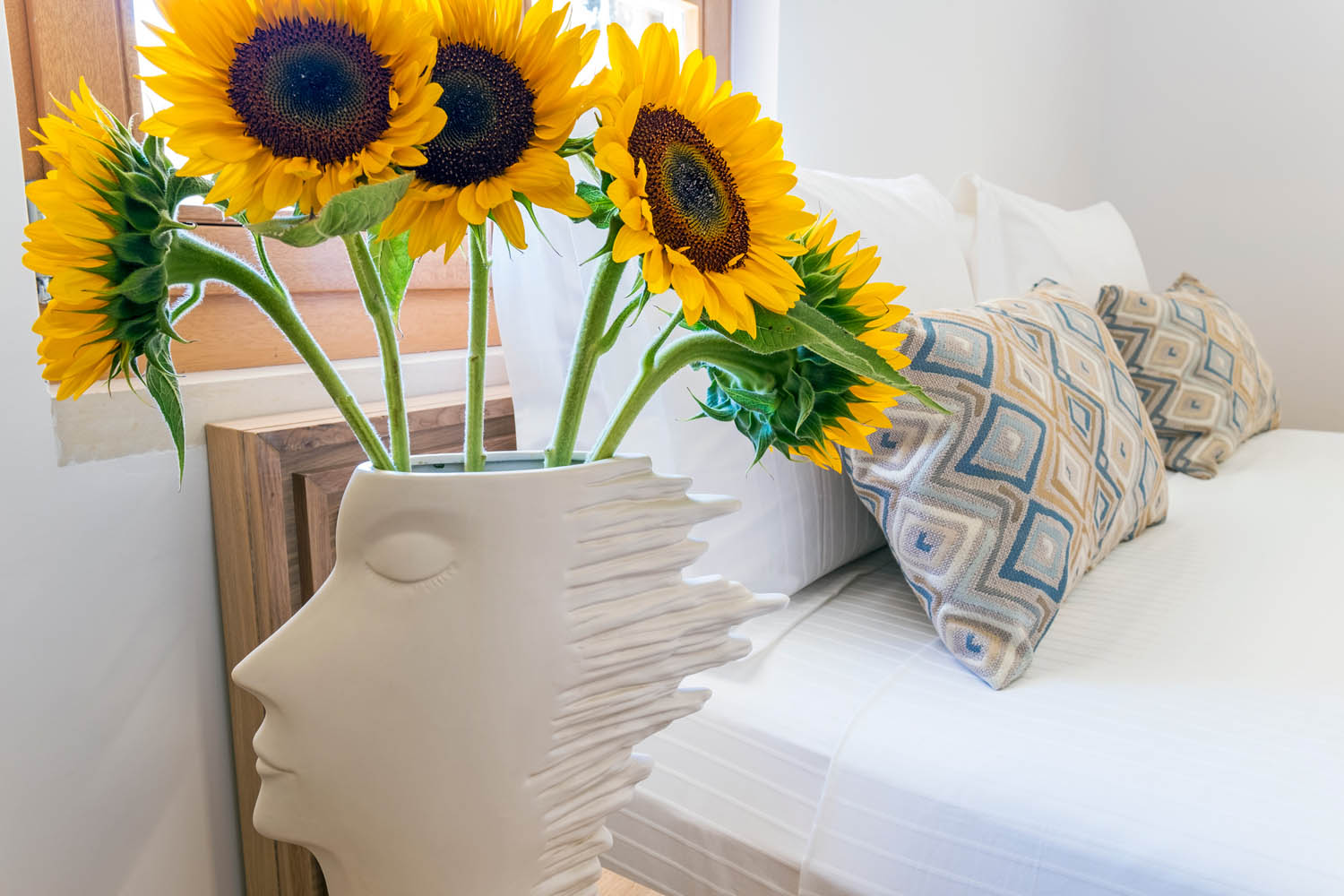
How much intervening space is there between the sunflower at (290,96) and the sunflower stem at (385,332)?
0.15 ft

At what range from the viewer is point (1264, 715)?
2.35 ft

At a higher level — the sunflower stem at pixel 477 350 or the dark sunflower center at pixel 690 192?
the dark sunflower center at pixel 690 192

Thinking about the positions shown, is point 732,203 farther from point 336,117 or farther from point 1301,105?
point 1301,105

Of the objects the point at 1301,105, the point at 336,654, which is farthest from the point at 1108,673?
the point at 1301,105

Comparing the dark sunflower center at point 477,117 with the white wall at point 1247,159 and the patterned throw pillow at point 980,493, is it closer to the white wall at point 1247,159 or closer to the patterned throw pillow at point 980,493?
the patterned throw pillow at point 980,493

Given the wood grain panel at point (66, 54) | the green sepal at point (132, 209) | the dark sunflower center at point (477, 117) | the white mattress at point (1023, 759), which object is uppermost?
the wood grain panel at point (66, 54)

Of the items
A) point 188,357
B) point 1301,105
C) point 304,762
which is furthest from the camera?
point 1301,105

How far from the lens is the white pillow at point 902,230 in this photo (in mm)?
1074

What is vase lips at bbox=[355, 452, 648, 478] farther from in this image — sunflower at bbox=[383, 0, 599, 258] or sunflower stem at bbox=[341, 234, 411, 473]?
sunflower at bbox=[383, 0, 599, 258]

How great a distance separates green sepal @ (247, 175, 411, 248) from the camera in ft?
1.04

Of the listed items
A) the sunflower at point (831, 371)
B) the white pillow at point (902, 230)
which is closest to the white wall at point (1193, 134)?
the white pillow at point (902, 230)

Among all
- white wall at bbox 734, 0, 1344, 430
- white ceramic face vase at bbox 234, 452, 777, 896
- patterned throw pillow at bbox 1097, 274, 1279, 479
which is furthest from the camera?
white wall at bbox 734, 0, 1344, 430

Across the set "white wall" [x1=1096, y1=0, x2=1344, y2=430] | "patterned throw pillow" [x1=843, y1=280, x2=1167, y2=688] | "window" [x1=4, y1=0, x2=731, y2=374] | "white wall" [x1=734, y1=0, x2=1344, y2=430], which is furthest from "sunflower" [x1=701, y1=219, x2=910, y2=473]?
"white wall" [x1=1096, y1=0, x2=1344, y2=430]

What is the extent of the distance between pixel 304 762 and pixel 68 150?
0.28 metres
